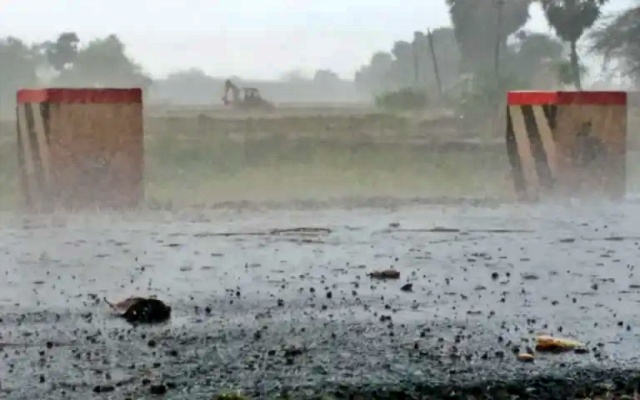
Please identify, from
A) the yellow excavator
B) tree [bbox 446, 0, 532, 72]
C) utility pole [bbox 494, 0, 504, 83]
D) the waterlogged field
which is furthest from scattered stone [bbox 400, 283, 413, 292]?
tree [bbox 446, 0, 532, 72]

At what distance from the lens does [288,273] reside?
492cm

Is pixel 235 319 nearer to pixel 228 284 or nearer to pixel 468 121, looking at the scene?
pixel 228 284

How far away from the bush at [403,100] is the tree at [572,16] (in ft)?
8.00

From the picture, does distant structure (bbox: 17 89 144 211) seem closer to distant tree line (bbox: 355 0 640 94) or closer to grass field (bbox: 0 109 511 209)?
grass field (bbox: 0 109 511 209)

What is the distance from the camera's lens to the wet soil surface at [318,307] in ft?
9.70

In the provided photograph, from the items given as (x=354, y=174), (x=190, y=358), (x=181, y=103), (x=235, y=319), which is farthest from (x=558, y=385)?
(x=181, y=103)

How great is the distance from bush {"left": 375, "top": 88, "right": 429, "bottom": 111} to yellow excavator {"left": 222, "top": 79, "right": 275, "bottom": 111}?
5.07 feet

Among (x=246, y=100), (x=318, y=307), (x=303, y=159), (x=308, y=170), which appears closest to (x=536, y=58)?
(x=246, y=100)

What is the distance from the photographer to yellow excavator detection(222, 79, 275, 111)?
16000 mm

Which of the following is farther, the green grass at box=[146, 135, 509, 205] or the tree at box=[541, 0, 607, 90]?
the tree at box=[541, 0, 607, 90]

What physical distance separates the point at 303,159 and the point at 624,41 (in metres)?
4.23

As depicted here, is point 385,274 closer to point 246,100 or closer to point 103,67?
point 103,67

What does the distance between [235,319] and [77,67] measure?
9966 mm

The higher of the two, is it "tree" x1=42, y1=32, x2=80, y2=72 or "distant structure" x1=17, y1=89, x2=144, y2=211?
"tree" x1=42, y1=32, x2=80, y2=72
